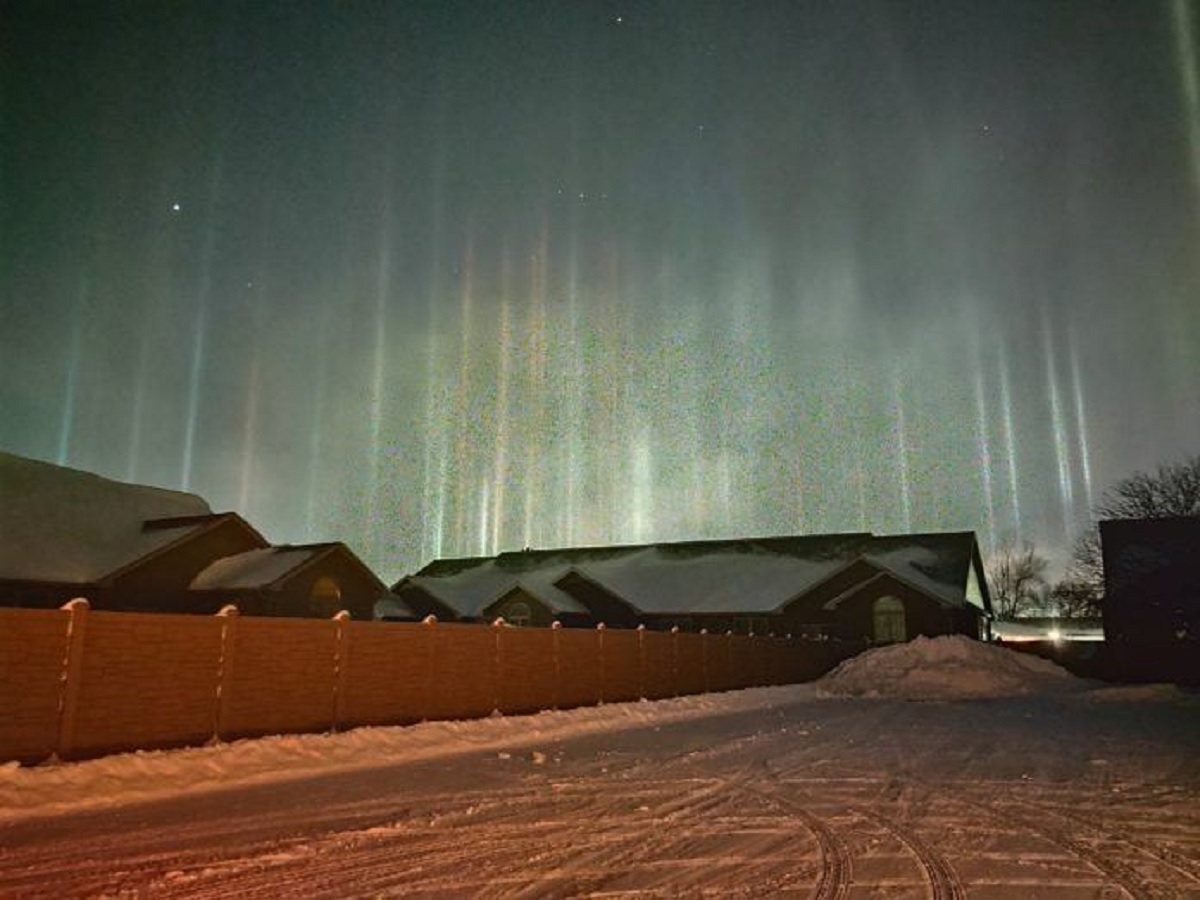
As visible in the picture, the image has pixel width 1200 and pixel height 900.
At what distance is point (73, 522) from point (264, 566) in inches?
259

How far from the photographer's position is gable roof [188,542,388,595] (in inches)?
A: 1225

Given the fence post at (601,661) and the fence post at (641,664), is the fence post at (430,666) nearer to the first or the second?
the fence post at (601,661)

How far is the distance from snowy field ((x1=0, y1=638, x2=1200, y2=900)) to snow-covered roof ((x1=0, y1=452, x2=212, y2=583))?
1789cm

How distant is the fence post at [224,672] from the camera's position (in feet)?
42.7

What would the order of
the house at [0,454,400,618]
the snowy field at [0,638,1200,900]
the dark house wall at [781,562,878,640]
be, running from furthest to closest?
1. the dark house wall at [781,562,878,640]
2. the house at [0,454,400,618]
3. the snowy field at [0,638,1200,900]

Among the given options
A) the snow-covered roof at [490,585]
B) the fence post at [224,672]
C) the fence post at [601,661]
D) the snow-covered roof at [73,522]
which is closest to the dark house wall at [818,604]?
the snow-covered roof at [490,585]

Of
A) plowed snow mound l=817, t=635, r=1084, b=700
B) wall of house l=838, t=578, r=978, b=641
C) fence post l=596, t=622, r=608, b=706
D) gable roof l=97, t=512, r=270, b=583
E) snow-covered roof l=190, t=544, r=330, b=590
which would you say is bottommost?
plowed snow mound l=817, t=635, r=1084, b=700

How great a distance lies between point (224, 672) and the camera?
13.3 m

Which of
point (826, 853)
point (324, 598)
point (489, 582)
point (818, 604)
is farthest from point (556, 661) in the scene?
point (489, 582)

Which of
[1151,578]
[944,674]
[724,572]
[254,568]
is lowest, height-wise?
[944,674]

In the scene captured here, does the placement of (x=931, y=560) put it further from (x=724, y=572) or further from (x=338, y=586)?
(x=338, y=586)

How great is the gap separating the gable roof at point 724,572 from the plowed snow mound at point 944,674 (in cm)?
756

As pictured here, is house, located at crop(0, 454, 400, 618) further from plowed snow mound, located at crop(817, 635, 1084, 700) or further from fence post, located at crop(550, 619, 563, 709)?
plowed snow mound, located at crop(817, 635, 1084, 700)

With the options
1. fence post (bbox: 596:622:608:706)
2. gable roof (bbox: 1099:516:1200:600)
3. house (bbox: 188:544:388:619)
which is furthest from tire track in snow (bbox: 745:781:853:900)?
gable roof (bbox: 1099:516:1200:600)
